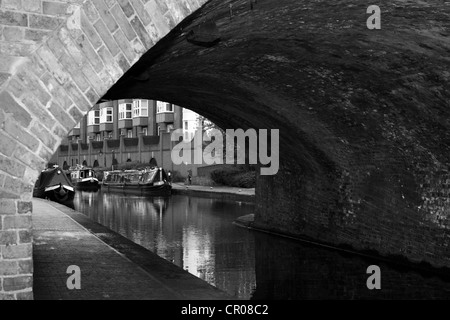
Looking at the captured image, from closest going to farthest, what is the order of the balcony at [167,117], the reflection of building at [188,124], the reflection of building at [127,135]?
the reflection of building at [188,124] < the reflection of building at [127,135] < the balcony at [167,117]

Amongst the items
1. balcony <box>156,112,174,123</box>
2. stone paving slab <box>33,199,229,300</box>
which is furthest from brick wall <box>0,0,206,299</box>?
balcony <box>156,112,174,123</box>

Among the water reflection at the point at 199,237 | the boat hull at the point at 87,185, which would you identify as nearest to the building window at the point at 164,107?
the boat hull at the point at 87,185

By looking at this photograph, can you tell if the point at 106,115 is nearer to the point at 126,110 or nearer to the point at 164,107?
the point at 126,110

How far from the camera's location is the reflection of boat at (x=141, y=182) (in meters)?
36.2

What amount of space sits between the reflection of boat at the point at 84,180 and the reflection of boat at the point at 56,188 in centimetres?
1487

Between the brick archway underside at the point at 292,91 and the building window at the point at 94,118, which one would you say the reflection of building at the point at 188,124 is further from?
the brick archway underside at the point at 292,91

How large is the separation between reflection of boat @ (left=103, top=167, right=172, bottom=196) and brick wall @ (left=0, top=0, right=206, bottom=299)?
31.0m

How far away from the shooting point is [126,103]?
6244 cm

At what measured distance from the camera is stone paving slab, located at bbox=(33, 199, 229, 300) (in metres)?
6.11

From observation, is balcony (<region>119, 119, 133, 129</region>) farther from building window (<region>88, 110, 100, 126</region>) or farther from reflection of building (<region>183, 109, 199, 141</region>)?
reflection of building (<region>183, 109, 199, 141</region>)

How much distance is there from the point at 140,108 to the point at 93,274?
2092 inches

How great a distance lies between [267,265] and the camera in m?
11.5

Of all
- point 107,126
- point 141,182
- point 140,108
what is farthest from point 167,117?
point 107,126

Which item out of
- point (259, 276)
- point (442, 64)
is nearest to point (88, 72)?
point (442, 64)
